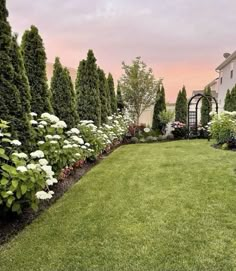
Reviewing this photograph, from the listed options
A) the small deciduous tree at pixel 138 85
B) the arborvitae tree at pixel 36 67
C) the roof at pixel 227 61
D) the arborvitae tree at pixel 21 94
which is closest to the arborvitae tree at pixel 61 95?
the arborvitae tree at pixel 36 67

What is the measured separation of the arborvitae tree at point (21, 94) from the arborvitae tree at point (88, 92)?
4.63 meters

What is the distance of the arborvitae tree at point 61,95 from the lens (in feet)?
22.9

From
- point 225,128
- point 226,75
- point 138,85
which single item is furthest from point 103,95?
point 226,75

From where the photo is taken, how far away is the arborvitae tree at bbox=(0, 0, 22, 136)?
401 centimetres

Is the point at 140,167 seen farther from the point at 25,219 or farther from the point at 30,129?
the point at 25,219

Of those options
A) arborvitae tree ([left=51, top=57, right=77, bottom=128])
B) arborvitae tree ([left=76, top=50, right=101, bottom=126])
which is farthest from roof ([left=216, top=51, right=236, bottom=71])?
arborvitae tree ([left=51, top=57, right=77, bottom=128])

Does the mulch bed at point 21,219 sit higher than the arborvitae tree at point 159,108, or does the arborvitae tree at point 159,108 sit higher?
the arborvitae tree at point 159,108

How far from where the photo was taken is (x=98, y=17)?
10625 millimetres

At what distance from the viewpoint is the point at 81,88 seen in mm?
9172

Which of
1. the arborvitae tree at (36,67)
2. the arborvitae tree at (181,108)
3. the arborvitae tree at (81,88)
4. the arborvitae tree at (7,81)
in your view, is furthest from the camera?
the arborvitae tree at (181,108)

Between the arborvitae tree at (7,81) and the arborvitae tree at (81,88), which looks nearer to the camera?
the arborvitae tree at (7,81)

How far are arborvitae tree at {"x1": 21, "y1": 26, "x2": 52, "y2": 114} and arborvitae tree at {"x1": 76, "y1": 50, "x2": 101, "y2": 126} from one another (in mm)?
3455

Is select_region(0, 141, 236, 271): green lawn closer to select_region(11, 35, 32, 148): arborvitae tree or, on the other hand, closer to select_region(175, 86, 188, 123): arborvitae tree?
select_region(11, 35, 32, 148): arborvitae tree

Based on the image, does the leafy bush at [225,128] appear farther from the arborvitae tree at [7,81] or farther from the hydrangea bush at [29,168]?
the arborvitae tree at [7,81]
